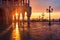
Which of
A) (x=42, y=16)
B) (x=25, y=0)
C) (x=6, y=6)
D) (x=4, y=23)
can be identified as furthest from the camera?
(x=42, y=16)

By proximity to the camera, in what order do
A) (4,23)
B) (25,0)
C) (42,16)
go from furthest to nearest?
(42,16), (25,0), (4,23)

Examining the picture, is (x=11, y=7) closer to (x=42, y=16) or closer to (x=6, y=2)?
(x=6, y=2)

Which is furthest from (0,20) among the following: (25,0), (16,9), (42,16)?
(42,16)

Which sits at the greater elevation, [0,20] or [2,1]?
[2,1]

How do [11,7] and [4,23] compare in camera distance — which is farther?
[4,23]

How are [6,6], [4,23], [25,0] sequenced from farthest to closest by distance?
1. [25,0]
2. [4,23]
3. [6,6]

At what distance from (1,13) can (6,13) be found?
3.34 m

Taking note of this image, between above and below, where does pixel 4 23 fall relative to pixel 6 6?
below

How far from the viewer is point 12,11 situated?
4403 cm

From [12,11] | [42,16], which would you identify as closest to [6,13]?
[12,11]

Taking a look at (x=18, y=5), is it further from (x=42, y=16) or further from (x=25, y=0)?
(x=42, y=16)

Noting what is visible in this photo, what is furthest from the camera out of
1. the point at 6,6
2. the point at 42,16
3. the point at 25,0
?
the point at 42,16

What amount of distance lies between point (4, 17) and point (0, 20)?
102 cm

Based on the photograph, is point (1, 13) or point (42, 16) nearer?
point (1, 13)
